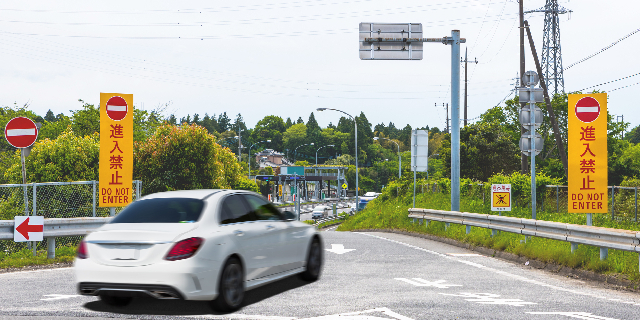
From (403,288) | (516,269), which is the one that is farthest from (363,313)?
(516,269)

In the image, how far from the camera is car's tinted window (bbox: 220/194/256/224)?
7093 mm

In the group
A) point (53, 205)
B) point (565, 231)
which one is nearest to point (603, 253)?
point (565, 231)

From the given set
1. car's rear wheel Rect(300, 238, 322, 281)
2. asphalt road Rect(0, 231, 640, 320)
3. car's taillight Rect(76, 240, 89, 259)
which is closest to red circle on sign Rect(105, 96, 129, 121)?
asphalt road Rect(0, 231, 640, 320)

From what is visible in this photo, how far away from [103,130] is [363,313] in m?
10.7

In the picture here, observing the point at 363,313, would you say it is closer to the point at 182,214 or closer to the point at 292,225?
the point at 292,225

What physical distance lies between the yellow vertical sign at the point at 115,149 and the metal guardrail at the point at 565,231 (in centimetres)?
999

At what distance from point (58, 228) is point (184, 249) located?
8.59 m

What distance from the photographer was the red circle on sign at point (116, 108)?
15.5m

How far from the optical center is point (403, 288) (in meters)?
9.58

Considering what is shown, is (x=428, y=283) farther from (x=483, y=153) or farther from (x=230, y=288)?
(x=483, y=153)

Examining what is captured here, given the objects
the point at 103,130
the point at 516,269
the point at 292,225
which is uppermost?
the point at 103,130

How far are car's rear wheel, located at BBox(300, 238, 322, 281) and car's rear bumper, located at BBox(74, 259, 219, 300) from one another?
9.44 ft

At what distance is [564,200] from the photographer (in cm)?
2638

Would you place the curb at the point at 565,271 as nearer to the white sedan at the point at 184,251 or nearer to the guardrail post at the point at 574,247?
the guardrail post at the point at 574,247
